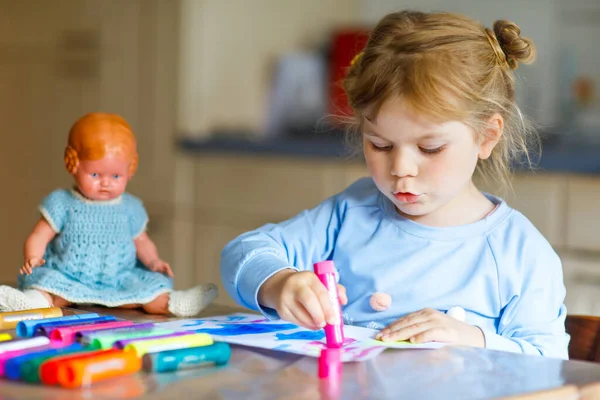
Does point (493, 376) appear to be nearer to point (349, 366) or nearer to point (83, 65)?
point (349, 366)

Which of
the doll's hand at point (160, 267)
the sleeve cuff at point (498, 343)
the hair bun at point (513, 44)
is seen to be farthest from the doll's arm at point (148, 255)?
the hair bun at point (513, 44)

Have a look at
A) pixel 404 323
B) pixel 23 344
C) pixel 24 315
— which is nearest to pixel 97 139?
pixel 24 315

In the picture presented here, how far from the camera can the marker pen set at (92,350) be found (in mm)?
769

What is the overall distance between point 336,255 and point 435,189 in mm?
196

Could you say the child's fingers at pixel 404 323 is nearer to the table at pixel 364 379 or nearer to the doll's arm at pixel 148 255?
the table at pixel 364 379

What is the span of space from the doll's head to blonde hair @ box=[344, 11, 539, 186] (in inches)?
12.0

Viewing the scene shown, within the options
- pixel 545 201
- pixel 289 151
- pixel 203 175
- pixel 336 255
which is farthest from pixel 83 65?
pixel 336 255

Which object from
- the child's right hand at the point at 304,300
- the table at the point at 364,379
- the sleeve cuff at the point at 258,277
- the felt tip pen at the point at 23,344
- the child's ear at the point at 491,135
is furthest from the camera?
the child's ear at the point at 491,135

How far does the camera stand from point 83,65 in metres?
3.55

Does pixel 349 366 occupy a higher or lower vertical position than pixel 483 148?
lower

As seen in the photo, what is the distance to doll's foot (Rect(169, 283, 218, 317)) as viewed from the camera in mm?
1171

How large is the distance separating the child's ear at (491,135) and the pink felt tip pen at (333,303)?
1.12 ft

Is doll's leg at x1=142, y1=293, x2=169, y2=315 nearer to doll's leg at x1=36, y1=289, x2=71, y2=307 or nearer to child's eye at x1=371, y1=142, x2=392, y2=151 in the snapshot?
doll's leg at x1=36, y1=289, x2=71, y2=307

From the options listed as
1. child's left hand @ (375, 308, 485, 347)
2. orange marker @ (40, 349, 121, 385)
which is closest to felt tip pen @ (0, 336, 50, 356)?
orange marker @ (40, 349, 121, 385)
